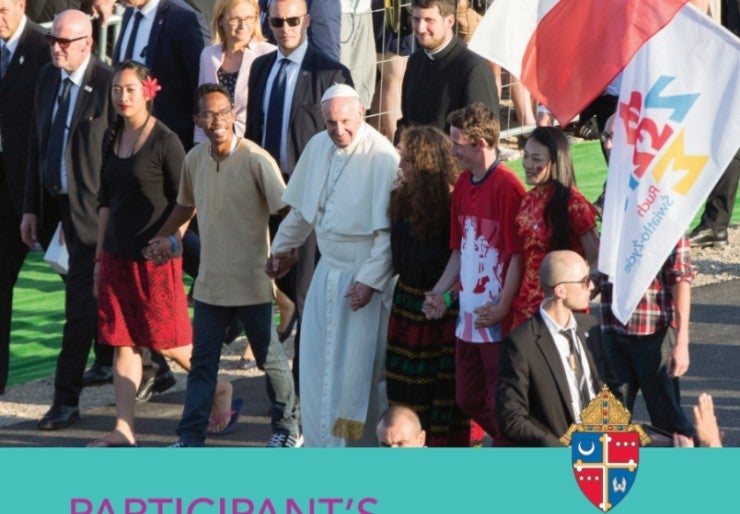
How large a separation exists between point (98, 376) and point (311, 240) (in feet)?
6.05

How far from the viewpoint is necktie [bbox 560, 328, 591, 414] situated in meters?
6.43

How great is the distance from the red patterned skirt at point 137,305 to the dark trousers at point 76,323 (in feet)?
1.29

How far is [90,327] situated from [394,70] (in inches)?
201

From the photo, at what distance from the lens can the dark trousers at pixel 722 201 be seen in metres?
11.8

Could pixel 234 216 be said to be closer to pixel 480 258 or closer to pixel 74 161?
pixel 74 161

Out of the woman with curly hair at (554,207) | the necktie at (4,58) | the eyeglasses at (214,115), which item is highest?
the necktie at (4,58)

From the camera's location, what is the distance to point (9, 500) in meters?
5.37

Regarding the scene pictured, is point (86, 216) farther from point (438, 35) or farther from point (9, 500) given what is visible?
point (9, 500)

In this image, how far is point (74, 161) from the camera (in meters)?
9.31

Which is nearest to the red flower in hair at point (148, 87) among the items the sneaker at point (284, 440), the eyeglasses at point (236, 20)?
the eyeglasses at point (236, 20)

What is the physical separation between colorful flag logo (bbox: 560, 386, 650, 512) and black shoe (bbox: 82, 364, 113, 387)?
4.91 metres

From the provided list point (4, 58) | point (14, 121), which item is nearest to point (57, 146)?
point (14, 121)

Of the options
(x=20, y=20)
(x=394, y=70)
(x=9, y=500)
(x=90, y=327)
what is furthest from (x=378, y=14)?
(x=9, y=500)

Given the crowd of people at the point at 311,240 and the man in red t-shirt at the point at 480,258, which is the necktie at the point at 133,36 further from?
the man in red t-shirt at the point at 480,258
